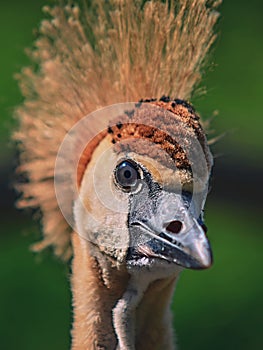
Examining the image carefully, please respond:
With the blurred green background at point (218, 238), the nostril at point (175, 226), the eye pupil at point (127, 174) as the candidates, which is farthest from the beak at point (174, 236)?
the blurred green background at point (218, 238)

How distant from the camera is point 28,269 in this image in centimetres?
446

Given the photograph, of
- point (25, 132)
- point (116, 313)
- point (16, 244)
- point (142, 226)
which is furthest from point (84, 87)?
point (16, 244)

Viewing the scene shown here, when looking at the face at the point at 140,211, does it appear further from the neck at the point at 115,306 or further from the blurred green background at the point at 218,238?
the blurred green background at the point at 218,238

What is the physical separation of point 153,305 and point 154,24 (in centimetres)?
74

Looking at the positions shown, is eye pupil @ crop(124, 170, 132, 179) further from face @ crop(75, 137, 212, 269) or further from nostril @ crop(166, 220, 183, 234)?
Answer: nostril @ crop(166, 220, 183, 234)

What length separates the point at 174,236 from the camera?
6.23 feet

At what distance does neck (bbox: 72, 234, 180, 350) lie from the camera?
214 cm

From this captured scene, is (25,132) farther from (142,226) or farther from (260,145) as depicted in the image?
(260,145)

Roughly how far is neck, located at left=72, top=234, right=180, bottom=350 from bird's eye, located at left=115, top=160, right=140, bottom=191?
0.21 metres

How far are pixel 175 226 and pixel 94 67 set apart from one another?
0.57m

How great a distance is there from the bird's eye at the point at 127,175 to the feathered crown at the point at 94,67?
22 cm

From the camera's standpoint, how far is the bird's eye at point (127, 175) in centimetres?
204

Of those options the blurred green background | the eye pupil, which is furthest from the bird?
the blurred green background

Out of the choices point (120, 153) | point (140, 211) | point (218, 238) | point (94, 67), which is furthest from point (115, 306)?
point (218, 238)
